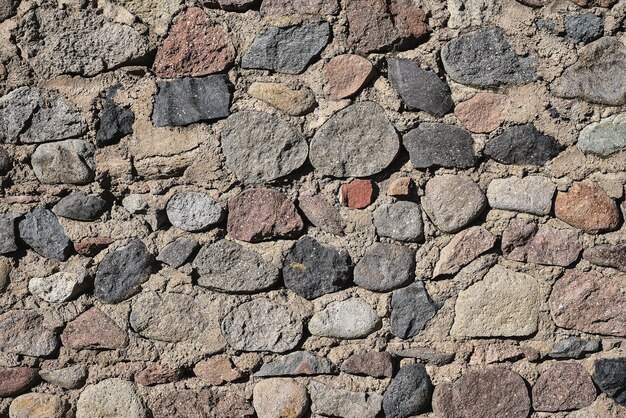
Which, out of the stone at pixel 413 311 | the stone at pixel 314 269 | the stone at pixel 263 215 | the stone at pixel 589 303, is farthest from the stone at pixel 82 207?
the stone at pixel 589 303

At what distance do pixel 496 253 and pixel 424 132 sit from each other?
14.7 inches

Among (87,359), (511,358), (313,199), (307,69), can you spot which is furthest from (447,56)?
(87,359)

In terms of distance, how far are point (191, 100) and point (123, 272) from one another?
1.68ft

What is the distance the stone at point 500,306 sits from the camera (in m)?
2.05

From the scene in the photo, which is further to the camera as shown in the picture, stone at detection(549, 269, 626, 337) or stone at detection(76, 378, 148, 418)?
stone at detection(76, 378, 148, 418)

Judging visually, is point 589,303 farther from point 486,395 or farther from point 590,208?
point 486,395

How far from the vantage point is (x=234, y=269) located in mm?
2123

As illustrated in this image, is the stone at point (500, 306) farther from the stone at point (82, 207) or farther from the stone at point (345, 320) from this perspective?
the stone at point (82, 207)

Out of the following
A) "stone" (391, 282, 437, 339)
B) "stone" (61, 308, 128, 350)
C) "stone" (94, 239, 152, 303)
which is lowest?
"stone" (61, 308, 128, 350)

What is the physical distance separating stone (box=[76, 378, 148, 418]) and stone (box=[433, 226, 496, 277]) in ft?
2.95

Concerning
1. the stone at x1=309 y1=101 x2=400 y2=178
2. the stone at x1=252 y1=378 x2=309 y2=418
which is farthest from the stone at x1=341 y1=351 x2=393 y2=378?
the stone at x1=309 y1=101 x2=400 y2=178

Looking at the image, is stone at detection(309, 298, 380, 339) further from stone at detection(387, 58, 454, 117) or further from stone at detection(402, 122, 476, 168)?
stone at detection(387, 58, 454, 117)

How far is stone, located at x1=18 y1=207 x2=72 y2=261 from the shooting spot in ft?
7.15

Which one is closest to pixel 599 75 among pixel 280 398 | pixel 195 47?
pixel 195 47
